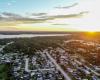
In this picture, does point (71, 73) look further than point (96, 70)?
No

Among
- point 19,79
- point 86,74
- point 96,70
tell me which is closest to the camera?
point 19,79

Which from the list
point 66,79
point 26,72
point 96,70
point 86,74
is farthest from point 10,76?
point 96,70

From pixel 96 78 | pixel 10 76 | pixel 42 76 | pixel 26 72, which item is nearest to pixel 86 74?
pixel 96 78

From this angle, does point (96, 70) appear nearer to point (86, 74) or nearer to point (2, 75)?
point (86, 74)

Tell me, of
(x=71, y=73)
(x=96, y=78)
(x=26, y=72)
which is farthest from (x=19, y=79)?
(x=96, y=78)

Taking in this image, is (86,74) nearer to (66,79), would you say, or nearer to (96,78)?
(96,78)

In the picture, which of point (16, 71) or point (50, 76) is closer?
point (50, 76)

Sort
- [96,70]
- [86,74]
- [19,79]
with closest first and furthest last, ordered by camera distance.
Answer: [19,79] → [86,74] → [96,70]
